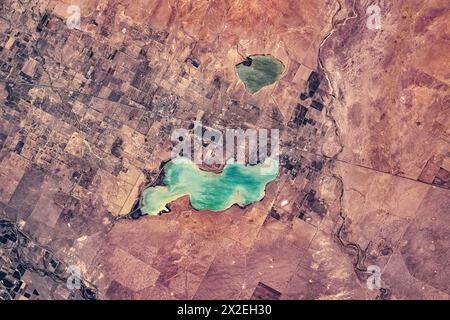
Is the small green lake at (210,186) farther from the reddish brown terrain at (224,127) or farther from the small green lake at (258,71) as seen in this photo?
the small green lake at (258,71)

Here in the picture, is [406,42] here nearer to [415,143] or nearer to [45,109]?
[415,143]

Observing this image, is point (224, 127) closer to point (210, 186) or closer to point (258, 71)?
point (210, 186)

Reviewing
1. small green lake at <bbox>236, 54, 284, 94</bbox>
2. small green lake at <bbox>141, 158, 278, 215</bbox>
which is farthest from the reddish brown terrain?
small green lake at <bbox>141, 158, 278, 215</bbox>

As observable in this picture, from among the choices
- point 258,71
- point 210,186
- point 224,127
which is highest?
point 258,71

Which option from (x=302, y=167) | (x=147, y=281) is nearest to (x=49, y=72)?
(x=147, y=281)

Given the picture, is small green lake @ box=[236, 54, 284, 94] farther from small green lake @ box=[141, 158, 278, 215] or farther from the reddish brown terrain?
small green lake @ box=[141, 158, 278, 215]

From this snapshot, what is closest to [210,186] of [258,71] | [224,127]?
[224,127]
